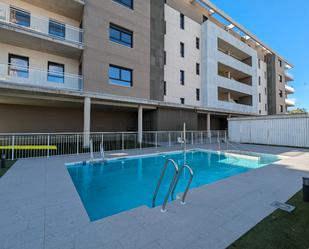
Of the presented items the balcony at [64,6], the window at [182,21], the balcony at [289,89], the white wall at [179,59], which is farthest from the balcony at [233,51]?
the balcony at [289,89]

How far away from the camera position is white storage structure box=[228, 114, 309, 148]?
13.3 m

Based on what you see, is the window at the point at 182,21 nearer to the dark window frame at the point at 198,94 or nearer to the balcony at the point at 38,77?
the dark window frame at the point at 198,94

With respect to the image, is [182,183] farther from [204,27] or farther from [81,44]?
[204,27]

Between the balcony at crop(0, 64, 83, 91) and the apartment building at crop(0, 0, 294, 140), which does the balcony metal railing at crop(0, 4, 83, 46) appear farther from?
the balcony at crop(0, 64, 83, 91)

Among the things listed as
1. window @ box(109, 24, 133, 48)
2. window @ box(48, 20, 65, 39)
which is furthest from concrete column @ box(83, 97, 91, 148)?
window @ box(109, 24, 133, 48)

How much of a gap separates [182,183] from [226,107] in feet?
57.5

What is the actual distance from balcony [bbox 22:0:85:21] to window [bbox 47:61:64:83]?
3.91 meters

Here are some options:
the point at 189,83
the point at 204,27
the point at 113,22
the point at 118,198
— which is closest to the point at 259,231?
the point at 118,198

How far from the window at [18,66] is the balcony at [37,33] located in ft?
2.92

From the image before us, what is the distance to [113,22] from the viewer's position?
43.7ft

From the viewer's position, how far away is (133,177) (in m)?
6.89

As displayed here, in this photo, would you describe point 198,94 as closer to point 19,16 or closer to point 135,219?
point 19,16

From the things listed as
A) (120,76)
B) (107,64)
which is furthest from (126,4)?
(120,76)

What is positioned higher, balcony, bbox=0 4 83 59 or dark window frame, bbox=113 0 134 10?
dark window frame, bbox=113 0 134 10
